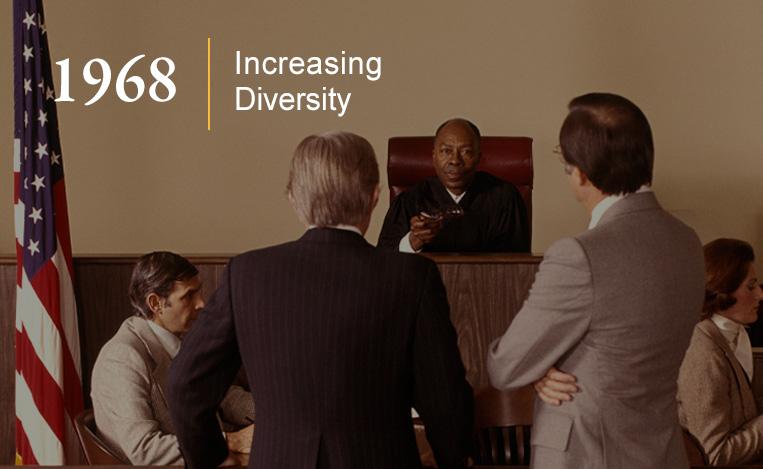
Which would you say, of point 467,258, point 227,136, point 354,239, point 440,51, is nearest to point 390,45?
point 440,51

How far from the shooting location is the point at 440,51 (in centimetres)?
660

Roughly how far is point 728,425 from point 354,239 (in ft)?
4.84

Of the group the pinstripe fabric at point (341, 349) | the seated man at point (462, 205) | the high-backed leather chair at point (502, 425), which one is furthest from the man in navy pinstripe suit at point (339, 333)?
the seated man at point (462, 205)

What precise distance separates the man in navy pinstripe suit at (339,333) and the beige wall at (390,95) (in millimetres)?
4709

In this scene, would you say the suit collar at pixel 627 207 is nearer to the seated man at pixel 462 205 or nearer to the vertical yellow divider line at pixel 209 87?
the seated man at pixel 462 205

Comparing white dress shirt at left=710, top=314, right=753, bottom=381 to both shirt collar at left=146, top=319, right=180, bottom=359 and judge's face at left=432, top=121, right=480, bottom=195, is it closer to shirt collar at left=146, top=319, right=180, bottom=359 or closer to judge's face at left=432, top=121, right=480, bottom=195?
shirt collar at left=146, top=319, right=180, bottom=359

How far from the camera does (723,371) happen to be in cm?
291

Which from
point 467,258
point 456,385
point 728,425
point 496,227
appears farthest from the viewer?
point 496,227

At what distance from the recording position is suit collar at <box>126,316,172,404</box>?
Answer: 2.97 m

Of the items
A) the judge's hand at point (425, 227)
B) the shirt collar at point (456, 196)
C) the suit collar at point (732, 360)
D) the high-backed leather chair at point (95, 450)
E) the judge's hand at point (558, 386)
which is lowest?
the high-backed leather chair at point (95, 450)

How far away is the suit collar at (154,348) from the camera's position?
117 inches

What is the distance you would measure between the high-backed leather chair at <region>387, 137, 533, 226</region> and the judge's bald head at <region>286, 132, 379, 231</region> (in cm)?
331

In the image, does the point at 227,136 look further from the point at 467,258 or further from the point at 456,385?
the point at 456,385

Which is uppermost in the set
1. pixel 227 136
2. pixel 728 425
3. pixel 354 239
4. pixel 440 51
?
pixel 440 51
